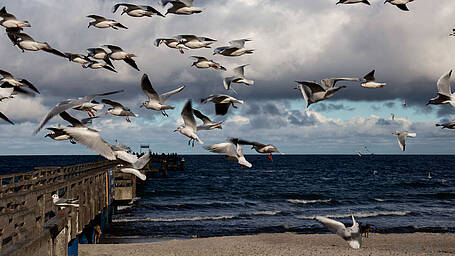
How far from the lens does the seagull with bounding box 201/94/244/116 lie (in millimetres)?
8516

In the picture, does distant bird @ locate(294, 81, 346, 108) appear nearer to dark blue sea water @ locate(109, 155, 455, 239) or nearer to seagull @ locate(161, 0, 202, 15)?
seagull @ locate(161, 0, 202, 15)

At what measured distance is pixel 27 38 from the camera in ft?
29.9

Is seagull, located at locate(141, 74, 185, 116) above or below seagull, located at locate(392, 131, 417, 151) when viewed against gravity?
above

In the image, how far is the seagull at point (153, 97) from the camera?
8.26 meters

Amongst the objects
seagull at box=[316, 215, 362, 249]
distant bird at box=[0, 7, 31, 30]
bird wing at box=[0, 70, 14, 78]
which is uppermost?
distant bird at box=[0, 7, 31, 30]

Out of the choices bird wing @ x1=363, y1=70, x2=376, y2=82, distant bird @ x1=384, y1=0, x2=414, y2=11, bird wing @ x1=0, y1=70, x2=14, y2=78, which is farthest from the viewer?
bird wing @ x1=363, y1=70, x2=376, y2=82

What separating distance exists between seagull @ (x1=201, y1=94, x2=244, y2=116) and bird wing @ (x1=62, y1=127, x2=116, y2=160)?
7.50 feet

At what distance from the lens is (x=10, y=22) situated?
9.27 metres

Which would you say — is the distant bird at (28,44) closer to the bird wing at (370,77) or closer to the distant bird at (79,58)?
the distant bird at (79,58)

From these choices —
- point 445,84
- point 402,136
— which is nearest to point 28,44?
point 402,136

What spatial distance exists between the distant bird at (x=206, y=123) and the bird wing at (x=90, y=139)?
219 centimetres

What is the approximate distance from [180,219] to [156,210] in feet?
16.9

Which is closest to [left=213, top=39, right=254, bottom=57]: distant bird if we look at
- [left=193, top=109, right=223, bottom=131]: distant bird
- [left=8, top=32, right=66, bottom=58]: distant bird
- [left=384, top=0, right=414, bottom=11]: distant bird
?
[left=193, top=109, right=223, bottom=131]: distant bird

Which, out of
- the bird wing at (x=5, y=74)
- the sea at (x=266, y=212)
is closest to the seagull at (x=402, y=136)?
the bird wing at (x=5, y=74)
